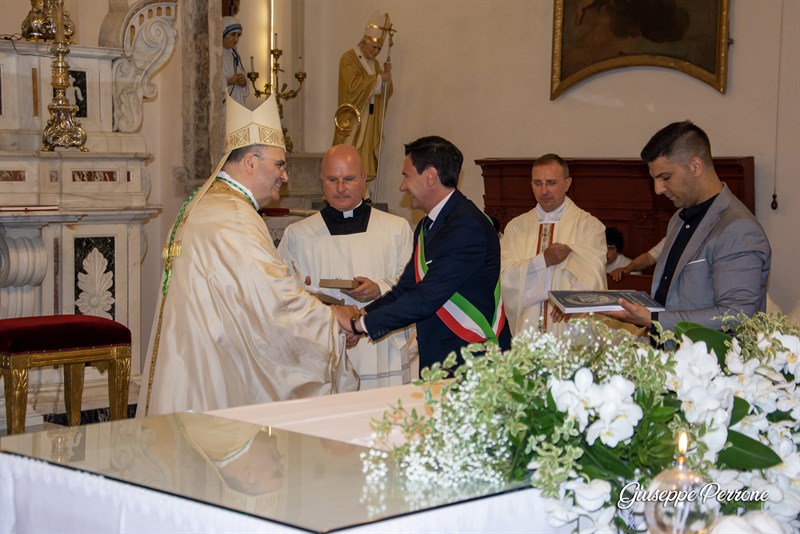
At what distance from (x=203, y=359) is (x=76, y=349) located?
1.94m

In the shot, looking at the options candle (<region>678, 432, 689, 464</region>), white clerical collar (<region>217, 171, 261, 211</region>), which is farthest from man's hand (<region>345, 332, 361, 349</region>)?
candle (<region>678, 432, 689, 464</region>)

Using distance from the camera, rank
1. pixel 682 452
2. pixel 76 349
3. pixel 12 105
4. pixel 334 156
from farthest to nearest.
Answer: pixel 12 105, pixel 76 349, pixel 334 156, pixel 682 452

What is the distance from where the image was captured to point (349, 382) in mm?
4637

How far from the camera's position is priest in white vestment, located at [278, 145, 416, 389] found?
5547 millimetres

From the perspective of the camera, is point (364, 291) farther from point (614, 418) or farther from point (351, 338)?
point (614, 418)

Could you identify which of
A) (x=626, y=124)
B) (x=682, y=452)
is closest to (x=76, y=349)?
(x=682, y=452)

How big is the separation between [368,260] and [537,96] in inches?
215

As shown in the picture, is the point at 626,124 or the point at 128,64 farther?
the point at 626,124

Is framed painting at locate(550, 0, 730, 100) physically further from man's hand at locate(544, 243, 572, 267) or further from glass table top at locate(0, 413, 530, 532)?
glass table top at locate(0, 413, 530, 532)

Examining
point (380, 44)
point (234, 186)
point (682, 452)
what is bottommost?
point (682, 452)

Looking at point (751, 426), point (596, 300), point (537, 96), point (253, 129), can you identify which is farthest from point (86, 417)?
point (537, 96)

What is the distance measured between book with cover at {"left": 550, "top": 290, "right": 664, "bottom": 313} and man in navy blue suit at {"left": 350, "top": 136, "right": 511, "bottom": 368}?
639 mm

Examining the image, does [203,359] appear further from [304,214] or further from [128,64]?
[304,214]

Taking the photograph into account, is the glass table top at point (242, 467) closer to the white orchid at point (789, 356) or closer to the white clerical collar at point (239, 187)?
the white orchid at point (789, 356)
